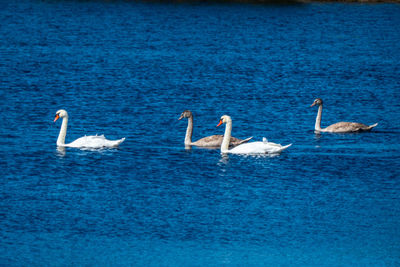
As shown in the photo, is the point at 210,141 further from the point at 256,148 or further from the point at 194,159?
the point at 256,148

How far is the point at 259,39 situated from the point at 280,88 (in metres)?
28.4

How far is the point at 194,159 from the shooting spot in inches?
1309

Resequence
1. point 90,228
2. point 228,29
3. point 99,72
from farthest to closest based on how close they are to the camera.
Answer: point 228,29 → point 99,72 → point 90,228

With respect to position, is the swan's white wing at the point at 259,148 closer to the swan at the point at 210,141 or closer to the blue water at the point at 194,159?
the blue water at the point at 194,159

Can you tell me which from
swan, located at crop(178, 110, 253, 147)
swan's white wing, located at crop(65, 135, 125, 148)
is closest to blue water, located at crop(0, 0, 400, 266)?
swan's white wing, located at crop(65, 135, 125, 148)

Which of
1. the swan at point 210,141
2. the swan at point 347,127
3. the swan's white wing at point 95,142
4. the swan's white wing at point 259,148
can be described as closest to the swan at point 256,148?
the swan's white wing at point 259,148

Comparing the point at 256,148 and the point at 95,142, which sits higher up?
the point at 256,148

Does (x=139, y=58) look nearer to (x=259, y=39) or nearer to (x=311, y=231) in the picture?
(x=259, y=39)

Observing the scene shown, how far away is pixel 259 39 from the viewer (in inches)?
3159

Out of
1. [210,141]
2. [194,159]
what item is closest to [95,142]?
[194,159]

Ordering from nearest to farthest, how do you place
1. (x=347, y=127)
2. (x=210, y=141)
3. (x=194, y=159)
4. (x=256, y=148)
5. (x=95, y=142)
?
1. (x=194, y=159)
2. (x=256, y=148)
3. (x=95, y=142)
4. (x=210, y=141)
5. (x=347, y=127)

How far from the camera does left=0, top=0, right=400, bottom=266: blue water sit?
77.9 feet

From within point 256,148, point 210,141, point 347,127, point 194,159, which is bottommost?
point 194,159

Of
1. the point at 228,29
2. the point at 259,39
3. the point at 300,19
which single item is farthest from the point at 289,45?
the point at 300,19
